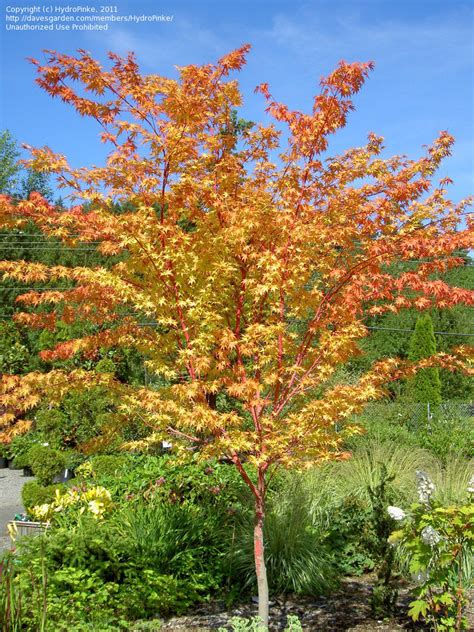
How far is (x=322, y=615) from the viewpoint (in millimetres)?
5137

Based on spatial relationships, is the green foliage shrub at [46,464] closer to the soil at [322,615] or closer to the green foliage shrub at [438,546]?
the soil at [322,615]

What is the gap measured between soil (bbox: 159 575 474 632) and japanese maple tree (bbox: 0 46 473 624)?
0.74 m

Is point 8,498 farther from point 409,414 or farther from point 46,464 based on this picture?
point 409,414

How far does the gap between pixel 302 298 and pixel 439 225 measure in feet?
3.98

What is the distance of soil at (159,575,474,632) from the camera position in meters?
4.86

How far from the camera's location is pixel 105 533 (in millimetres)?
5645

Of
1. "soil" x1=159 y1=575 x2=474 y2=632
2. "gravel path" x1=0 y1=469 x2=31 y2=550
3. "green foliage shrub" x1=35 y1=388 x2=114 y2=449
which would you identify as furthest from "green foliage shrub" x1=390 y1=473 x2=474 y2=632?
"green foliage shrub" x1=35 y1=388 x2=114 y2=449

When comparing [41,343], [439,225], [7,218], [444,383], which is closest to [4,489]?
[41,343]

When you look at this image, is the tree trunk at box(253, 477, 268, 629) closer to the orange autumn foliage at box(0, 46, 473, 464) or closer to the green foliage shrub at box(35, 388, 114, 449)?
the orange autumn foliage at box(0, 46, 473, 464)

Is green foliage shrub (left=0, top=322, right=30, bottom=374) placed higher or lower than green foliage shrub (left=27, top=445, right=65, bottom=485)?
higher

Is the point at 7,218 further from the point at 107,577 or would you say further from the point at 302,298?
the point at 107,577

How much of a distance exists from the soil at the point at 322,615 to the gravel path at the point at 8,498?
3577mm

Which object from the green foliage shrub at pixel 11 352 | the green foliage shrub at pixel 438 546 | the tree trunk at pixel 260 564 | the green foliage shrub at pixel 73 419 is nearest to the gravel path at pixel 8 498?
the green foliage shrub at pixel 73 419

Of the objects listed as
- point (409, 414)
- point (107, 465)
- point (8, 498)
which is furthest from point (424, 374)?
point (107, 465)
